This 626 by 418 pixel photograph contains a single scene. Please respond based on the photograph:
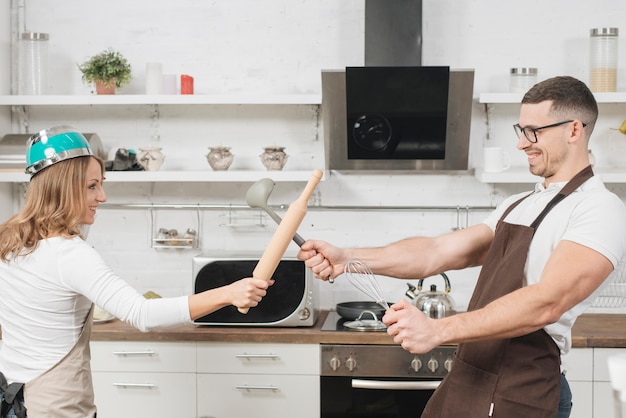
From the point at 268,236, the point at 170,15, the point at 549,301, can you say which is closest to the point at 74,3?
the point at 170,15

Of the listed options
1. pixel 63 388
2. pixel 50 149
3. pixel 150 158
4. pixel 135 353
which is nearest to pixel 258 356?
pixel 135 353

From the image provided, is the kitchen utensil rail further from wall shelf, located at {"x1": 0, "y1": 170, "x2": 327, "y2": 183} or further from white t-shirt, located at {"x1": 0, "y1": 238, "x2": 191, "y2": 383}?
white t-shirt, located at {"x1": 0, "y1": 238, "x2": 191, "y2": 383}

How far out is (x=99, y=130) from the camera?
4.07 m

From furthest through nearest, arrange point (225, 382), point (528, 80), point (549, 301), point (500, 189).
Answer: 1. point (500, 189)
2. point (528, 80)
3. point (225, 382)
4. point (549, 301)

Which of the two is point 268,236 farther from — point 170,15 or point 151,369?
point 170,15

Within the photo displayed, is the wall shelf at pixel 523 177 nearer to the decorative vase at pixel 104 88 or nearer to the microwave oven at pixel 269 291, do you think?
the microwave oven at pixel 269 291

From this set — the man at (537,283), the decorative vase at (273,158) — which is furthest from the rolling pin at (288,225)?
the decorative vase at (273,158)

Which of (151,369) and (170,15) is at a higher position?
(170,15)

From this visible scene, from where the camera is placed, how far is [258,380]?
3387mm

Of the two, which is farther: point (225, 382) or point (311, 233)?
Result: point (311, 233)

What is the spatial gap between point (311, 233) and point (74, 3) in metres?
1.72

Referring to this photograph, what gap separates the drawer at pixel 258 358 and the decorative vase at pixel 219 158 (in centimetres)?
87

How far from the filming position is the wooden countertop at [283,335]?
10.7 ft

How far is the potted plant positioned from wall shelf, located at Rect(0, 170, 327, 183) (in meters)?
0.44
